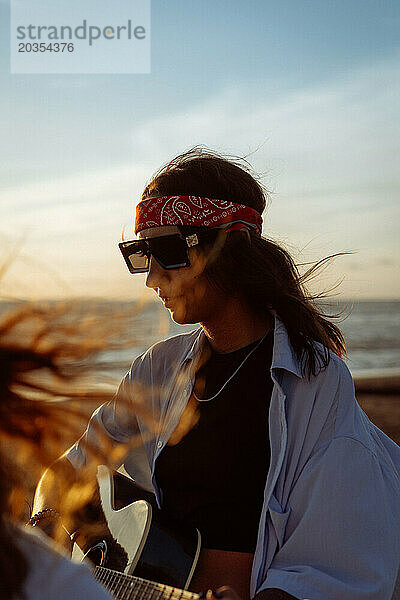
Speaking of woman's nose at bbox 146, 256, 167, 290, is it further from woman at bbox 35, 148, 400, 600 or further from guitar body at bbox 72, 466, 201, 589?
guitar body at bbox 72, 466, 201, 589

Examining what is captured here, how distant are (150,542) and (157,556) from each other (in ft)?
0.19

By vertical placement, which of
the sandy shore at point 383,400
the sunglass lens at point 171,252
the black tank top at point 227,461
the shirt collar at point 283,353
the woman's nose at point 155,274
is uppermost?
the sunglass lens at point 171,252

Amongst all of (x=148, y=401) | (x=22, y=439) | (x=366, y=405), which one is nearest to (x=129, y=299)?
(x=22, y=439)

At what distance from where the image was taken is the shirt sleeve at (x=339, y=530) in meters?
2.21

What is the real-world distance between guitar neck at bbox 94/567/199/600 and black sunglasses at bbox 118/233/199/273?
3.73 feet

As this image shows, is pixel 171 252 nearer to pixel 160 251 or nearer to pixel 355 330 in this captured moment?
pixel 160 251

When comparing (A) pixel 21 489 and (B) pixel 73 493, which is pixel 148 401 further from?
(A) pixel 21 489

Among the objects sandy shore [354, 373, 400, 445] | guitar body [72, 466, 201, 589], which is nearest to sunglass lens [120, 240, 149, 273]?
guitar body [72, 466, 201, 589]

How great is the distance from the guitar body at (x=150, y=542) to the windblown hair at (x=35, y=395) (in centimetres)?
151

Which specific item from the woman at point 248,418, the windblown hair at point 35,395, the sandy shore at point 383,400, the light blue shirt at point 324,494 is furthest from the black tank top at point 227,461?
the sandy shore at point 383,400

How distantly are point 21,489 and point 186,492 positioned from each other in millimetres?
1835

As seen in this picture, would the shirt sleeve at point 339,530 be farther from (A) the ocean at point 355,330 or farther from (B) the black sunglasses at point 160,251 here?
(B) the black sunglasses at point 160,251

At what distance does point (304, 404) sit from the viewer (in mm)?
2514

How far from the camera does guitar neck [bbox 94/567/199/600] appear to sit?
190 centimetres
